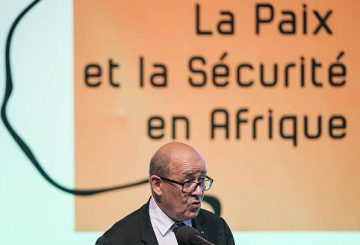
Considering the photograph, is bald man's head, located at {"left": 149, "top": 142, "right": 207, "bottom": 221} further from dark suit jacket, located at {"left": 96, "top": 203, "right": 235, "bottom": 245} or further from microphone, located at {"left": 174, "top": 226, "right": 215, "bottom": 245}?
microphone, located at {"left": 174, "top": 226, "right": 215, "bottom": 245}

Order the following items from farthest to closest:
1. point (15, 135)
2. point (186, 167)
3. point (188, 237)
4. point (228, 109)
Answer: point (228, 109) → point (15, 135) → point (186, 167) → point (188, 237)

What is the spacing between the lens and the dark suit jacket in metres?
2.17

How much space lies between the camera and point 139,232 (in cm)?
220

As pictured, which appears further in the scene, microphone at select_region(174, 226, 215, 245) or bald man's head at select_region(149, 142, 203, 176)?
bald man's head at select_region(149, 142, 203, 176)

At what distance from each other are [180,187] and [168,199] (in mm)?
70

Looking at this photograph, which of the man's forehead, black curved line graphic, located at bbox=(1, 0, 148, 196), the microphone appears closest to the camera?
the microphone

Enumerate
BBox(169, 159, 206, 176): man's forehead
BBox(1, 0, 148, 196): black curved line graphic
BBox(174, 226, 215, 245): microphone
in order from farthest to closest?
BBox(1, 0, 148, 196): black curved line graphic
BBox(169, 159, 206, 176): man's forehead
BBox(174, 226, 215, 245): microphone

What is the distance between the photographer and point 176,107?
334 centimetres

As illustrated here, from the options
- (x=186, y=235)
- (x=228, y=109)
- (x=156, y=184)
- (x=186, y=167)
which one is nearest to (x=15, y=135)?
(x=228, y=109)

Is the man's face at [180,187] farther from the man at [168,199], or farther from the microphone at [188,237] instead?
the microphone at [188,237]

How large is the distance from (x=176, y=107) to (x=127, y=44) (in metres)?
0.43

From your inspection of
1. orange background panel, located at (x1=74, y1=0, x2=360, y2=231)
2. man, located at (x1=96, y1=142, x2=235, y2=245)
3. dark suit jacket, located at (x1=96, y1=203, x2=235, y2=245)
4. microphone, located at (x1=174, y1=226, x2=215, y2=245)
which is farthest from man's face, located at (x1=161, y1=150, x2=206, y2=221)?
orange background panel, located at (x1=74, y1=0, x2=360, y2=231)

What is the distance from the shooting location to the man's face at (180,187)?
2145 mm

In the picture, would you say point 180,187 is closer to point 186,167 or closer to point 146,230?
point 186,167
